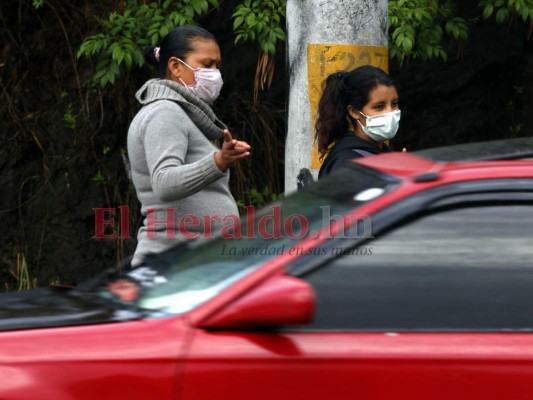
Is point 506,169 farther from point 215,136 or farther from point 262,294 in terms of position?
point 215,136

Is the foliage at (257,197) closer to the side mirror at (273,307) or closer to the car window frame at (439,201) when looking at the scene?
the car window frame at (439,201)

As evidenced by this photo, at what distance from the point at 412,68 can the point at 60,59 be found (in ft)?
8.38

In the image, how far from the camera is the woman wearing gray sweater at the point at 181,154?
Result: 14.3 feet

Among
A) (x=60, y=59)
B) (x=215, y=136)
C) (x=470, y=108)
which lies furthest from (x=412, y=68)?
(x=215, y=136)

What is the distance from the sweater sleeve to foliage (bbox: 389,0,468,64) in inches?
81.0

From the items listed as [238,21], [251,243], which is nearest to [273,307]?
[251,243]

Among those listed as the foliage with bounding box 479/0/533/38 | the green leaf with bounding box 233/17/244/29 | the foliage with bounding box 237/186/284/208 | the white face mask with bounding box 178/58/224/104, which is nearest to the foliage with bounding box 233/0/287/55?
the green leaf with bounding box 233/17/244/29

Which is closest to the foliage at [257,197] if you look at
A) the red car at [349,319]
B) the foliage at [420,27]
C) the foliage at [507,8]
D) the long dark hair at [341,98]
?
the foliage at [420,27]

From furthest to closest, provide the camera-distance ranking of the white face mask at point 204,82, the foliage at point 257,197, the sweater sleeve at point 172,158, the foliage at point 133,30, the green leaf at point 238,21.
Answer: the foliage at point 257,197, the foliage at point 133,30, the green leaf at point 238,21, the white face mask at point 204,82, the sweater sleeve at point 172,158

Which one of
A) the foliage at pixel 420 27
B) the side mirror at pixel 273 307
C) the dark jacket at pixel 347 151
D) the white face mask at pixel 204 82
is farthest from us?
the foliage at pixel 420 27

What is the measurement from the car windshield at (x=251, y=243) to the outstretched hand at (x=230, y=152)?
716 mm

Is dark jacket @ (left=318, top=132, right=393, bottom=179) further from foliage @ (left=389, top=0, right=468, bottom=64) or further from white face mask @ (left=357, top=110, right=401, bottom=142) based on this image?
foliage @ (left=389, top=0, right=468, bottom=64)

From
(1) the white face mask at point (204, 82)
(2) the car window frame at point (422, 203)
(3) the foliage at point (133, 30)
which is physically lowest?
(2) the car window frame at point (422, 203)

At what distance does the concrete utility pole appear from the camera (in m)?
5.17
